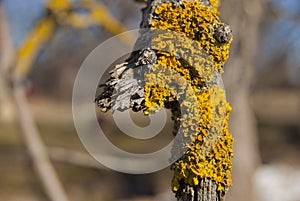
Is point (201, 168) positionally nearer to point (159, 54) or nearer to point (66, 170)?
point (159, 54)

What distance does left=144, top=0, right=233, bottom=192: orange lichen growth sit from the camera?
2.59ft

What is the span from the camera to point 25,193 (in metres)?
8.17

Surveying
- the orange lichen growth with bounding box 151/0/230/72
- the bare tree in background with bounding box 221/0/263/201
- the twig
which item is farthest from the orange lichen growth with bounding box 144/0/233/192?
the twig

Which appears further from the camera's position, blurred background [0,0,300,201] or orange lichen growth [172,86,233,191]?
blurred background [0,0,300,201]

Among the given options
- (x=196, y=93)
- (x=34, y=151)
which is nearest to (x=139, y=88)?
(x=196, y=93)

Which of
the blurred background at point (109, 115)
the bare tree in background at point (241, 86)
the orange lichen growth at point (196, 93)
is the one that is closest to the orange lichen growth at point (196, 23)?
the orange lichen growth at point (196, 93)

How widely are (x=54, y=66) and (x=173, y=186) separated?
808 inches

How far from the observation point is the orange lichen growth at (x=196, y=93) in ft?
2.59

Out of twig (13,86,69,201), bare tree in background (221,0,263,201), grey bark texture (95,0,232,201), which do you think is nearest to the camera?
grey bark texture (95,0,232,201)

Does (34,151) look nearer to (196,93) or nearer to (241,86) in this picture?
(241,86)

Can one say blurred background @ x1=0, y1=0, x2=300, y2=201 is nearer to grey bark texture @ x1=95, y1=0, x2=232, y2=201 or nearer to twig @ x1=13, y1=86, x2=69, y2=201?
twig @ x1=13, y1=86, x2=69, y2=201

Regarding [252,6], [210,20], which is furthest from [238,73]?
[210,20]

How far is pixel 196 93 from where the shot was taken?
0.80 metres

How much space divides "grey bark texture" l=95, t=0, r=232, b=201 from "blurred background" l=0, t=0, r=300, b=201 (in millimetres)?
1233
